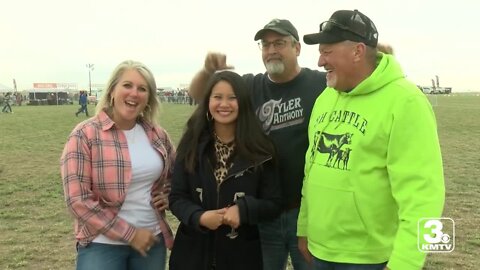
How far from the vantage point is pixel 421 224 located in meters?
2.08

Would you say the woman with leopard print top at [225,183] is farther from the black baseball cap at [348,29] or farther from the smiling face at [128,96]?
the black baseball cap at [348,29]

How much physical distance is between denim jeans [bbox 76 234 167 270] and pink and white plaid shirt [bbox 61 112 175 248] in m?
0.08

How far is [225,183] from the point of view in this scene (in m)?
2.61

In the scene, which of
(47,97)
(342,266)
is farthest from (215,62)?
(47,97)

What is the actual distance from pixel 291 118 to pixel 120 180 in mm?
1259

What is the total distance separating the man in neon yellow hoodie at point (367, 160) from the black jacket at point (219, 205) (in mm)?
273

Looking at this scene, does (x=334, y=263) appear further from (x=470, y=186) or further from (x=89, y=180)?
(x=470, y=186)

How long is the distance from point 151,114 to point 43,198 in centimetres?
560

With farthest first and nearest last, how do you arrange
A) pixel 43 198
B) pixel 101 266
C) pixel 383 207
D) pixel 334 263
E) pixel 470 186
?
pixel 470 186
pixel 43 198
pixel 101 266
pixel 334 263
pixel 383 207

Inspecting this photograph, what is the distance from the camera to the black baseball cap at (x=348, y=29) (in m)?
2.34

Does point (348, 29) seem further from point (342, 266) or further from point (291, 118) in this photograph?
point (342, 266)

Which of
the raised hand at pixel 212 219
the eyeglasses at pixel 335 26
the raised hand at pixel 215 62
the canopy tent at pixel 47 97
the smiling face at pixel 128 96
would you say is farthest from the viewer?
the canopy tent at pixel 47 97

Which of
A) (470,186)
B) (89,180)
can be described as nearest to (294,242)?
(89,180)

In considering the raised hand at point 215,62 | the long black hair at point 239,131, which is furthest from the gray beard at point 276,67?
the long black hair at point 239,131
